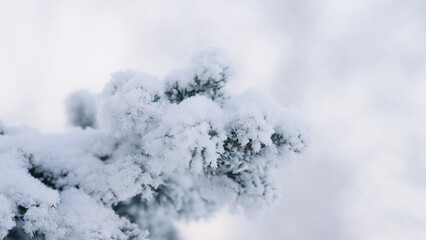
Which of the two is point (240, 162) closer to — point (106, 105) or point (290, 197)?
point (106, 105)

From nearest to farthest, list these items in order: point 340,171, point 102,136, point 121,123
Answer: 1. point 121,123
2. point 102,136
3. point 340,171

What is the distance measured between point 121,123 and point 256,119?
112 centimetres

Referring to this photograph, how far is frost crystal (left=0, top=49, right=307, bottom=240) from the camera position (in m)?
2.28

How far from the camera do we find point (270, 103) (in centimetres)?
277

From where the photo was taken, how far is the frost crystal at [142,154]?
2.28m

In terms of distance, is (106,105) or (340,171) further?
(340,171)

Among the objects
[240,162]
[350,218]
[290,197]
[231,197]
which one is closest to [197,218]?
[231,197]

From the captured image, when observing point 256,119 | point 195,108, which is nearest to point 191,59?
point 195,108

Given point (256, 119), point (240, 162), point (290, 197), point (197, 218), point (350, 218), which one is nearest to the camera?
point (256, 119)

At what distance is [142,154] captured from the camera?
289 cm

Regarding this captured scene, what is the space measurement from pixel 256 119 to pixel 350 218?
46.7m

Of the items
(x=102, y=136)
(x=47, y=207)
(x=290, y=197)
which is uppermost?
(x=290, y=197)

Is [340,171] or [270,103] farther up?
[340,171]

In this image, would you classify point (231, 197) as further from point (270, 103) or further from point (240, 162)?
point (270, 103)
